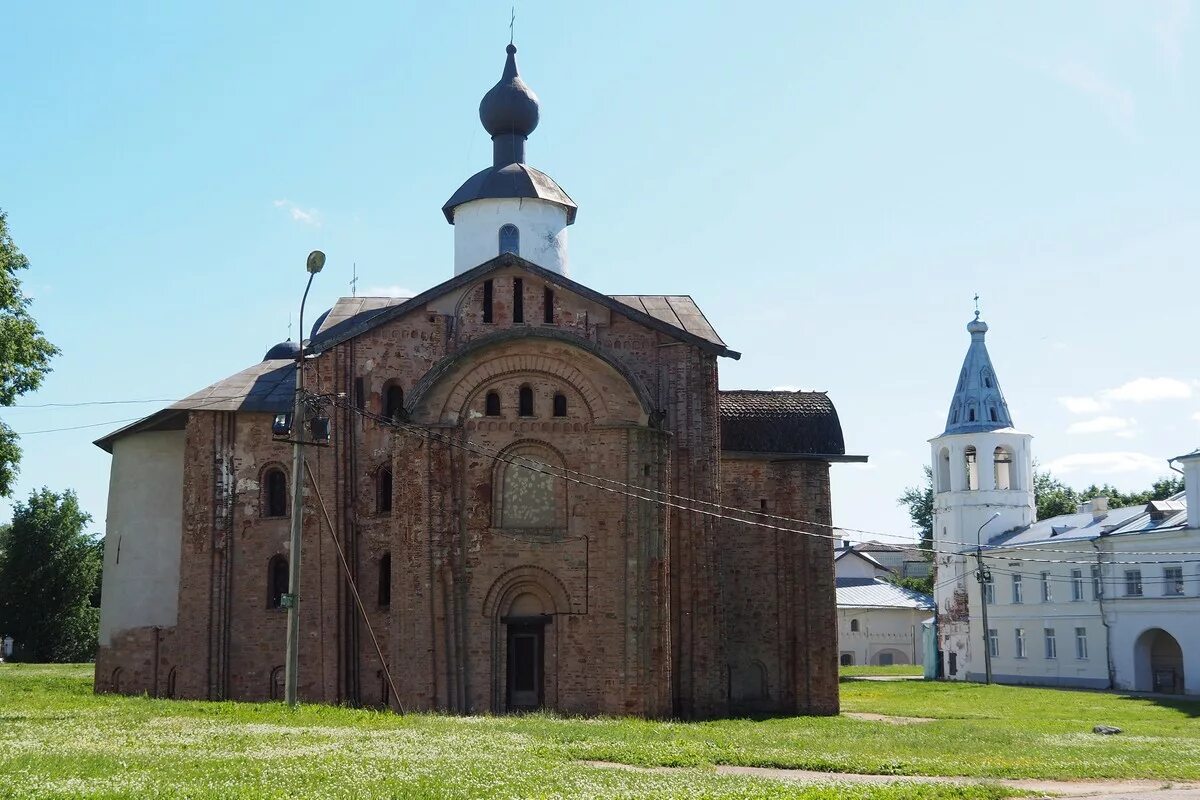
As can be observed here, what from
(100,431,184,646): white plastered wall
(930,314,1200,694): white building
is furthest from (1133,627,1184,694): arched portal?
(100,431,184,646): white plastered wall

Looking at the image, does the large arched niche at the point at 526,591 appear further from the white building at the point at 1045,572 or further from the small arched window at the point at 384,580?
the white building at the point at 1045,572

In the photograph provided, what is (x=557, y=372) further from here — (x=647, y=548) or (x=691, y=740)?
(x=691, y=740)

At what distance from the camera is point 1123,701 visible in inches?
1309

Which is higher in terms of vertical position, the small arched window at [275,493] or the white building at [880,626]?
the small arched window at [275,493]

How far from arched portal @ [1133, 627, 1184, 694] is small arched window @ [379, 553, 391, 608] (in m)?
26.4

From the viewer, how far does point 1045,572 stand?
1762 inches

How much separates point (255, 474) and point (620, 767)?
48.4ft

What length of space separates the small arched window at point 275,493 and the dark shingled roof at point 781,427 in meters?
9.66

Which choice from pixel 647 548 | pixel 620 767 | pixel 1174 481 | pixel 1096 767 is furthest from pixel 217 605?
pixel 1174 481

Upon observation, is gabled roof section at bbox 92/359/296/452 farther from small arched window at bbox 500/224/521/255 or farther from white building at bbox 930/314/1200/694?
white building at bbox 930/314/1200/694

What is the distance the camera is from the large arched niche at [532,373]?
80.9ft

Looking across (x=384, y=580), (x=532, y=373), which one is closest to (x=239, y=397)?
(x=384, y=580)

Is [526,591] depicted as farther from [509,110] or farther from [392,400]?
[509,110]

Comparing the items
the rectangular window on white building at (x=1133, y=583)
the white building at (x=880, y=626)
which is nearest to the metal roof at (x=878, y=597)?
the white building at (x=880, y=626)
